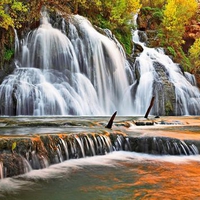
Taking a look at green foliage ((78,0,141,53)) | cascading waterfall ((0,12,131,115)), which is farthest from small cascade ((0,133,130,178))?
green foliage ((78,0,141,53))

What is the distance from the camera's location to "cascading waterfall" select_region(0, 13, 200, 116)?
542 inches

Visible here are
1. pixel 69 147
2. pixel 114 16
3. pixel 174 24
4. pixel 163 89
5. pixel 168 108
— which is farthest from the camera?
pixel 174 24

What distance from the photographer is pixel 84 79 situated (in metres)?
16.9

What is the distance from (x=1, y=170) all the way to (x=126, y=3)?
76.4 feet

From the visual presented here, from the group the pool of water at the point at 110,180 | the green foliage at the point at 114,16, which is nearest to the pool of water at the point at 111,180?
the pool of water at the point at 110,180

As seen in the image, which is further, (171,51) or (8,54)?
(171,51)

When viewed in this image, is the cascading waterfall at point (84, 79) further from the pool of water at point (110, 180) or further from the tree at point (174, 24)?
the pool of water at point (110, 180)

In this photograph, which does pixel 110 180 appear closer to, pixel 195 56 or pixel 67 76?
pixel 67 76

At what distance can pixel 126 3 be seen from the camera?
1002 inches

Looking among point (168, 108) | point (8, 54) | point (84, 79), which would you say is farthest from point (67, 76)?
point (168, 108)

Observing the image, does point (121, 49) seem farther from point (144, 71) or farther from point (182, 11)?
point (182, 11)

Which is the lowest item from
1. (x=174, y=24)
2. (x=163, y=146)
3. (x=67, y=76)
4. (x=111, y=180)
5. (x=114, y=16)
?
(x=111, y=180)

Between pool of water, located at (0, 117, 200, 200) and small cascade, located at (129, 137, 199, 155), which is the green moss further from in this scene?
pool of water, located at (0, 117, 200, 200)

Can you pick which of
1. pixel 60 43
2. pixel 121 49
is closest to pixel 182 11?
pixel 121 49
